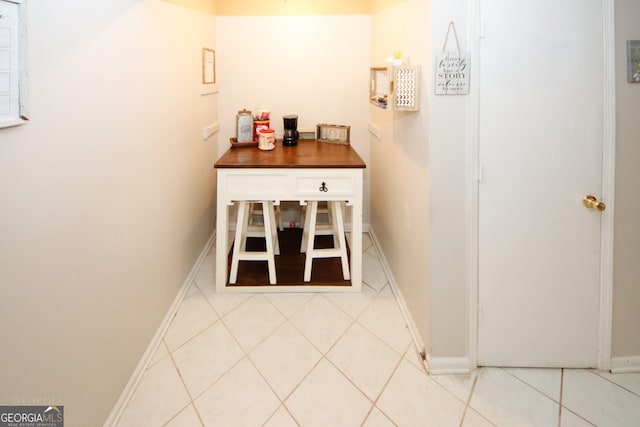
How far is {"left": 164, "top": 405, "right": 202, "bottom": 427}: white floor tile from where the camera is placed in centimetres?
146

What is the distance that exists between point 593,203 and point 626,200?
0.57ft

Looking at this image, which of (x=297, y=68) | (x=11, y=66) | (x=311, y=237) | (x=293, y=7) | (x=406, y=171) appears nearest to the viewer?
(x=11, y=66)

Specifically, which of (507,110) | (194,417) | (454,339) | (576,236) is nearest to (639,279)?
(576,236)

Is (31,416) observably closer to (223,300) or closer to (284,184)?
(223,300)

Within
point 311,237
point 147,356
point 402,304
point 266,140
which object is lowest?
point 147,356

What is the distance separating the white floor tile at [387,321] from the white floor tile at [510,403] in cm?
42

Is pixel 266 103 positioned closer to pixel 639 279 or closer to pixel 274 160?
pixel 274 160

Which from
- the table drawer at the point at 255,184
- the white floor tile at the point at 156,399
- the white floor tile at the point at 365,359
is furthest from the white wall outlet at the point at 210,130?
the white floor tile at the point at 365,359

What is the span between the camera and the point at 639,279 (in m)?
1.70

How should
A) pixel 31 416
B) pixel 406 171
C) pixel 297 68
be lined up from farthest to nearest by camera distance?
pixel 297 68 → pixel 406 171 → pixel 31 416

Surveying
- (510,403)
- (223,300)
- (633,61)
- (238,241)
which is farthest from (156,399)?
(633,61)

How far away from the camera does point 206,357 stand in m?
1.86

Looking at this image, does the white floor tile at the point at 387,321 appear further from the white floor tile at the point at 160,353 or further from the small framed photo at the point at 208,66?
the small framed photo at the point at 208,66

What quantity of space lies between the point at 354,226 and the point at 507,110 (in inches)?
46.2
